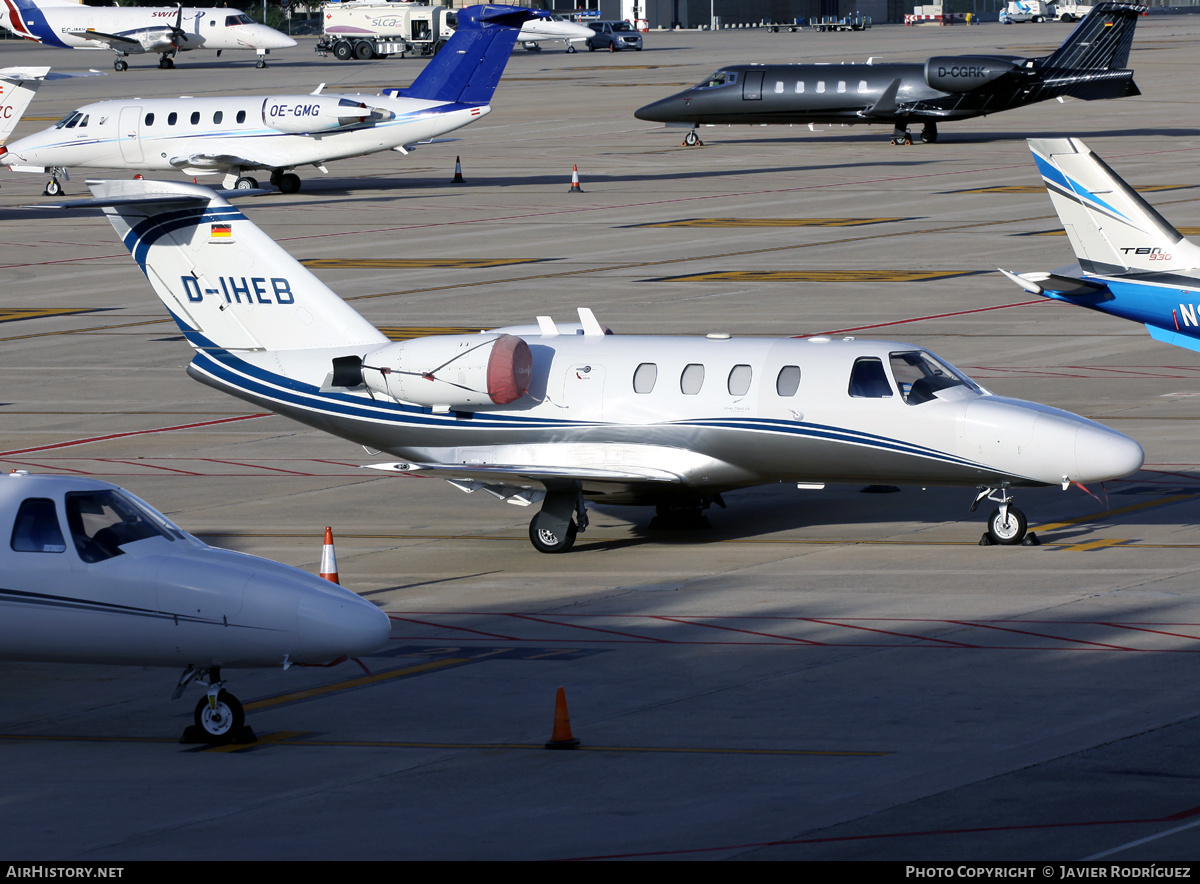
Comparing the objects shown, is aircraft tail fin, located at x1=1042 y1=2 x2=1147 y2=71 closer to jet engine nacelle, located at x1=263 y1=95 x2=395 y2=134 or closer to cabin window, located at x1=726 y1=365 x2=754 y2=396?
jet engine nacelle, located at x1=263 y1=95 x2=395 y2=134

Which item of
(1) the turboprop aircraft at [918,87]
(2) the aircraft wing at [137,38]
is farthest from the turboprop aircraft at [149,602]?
(2) the aircraft wing at [137,38]

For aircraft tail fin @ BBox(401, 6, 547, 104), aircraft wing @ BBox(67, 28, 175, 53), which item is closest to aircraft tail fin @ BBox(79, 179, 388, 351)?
aircraft tail fin @ BBox(401, 6, 547, 104)

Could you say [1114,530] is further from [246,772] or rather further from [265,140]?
[265,140]

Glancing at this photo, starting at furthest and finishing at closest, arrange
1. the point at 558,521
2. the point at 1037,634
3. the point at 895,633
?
the point at 558,521, the point at 895,633, the point at 1037,634

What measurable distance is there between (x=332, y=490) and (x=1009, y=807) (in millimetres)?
16375

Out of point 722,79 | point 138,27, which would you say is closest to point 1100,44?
point 722,79

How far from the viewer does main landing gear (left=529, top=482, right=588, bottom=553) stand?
23734mm

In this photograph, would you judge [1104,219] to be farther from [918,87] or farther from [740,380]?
[918,87]

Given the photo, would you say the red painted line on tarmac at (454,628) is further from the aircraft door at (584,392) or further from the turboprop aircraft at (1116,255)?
the turboprop aircraft at (1116,255)

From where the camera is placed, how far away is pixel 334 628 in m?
15.3

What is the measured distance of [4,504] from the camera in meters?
16.0

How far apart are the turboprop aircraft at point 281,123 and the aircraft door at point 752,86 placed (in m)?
20.2

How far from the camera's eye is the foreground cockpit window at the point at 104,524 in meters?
15.9

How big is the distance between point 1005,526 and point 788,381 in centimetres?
341
